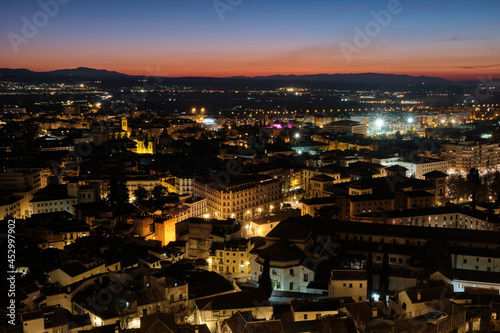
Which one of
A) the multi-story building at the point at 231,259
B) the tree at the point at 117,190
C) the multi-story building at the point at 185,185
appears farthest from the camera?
the multi-story building at the point at 185,185

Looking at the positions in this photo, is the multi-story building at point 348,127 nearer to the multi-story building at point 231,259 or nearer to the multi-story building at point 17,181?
the multi-story building at point 17,181

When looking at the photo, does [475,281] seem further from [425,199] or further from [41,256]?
[41,256]

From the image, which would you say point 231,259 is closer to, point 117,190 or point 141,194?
point 141,194

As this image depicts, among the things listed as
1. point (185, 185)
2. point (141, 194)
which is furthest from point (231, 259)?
point (185, 185)

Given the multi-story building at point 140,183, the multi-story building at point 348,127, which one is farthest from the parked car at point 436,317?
the multi-story building at point 348,127

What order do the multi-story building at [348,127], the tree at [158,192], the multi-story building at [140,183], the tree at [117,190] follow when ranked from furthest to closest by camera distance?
1. the multi-story building at [348,127]
2. the multi-story building at [140,183]
3. the tree at [158,192]
4. the tree at [117,190]

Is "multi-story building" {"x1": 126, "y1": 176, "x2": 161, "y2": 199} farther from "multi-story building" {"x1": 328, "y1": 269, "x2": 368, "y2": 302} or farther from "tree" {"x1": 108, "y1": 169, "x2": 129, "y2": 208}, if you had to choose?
"multi-story building" {"x1": 328, "y1": 269, "x2": 368, "y2": 302}
